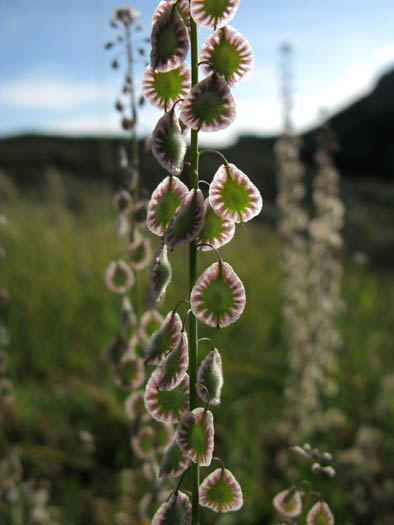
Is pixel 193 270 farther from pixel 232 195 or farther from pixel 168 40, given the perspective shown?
pixel 168 40

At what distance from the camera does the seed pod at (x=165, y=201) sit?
0.78 meters

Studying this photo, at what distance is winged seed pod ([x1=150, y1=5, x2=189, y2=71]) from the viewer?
2.29ft

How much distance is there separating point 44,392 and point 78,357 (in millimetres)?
428

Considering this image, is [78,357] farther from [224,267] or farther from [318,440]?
[224,267]

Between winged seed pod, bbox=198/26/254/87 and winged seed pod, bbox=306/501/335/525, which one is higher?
winged seed pod, bbox=198/26/254/87

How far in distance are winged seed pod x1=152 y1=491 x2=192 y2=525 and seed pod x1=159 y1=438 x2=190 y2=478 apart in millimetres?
46

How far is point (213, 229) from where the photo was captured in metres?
0.79

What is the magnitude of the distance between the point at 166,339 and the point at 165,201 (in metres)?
0.22

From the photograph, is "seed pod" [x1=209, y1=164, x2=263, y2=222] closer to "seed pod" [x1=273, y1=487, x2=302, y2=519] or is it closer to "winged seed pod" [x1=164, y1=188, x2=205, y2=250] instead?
"winged seed pod" [x1=164, y1=188, x2=205, y2=250]

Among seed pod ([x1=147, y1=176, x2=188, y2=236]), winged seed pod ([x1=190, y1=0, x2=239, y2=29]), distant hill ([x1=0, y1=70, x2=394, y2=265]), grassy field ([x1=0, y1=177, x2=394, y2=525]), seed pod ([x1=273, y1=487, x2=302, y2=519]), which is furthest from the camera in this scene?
distant hill ([x1=0, y1=70, x2=394, y2=265])

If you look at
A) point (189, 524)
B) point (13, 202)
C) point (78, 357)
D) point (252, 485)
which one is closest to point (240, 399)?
point (252, 485)

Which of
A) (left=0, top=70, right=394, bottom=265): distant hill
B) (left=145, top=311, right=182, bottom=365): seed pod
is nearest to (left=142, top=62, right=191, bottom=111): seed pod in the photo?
(left=145, top=311, right=182, bottom=365): seed pod

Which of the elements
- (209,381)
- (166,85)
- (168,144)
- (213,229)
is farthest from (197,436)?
(166,85)

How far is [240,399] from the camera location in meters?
3.42
